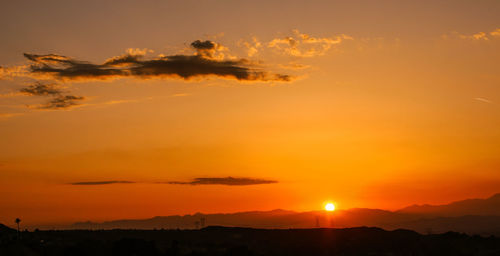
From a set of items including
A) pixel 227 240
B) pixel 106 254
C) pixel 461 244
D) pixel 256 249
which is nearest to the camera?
pixel 106 254

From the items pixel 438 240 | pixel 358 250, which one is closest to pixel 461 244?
pixel 438 240

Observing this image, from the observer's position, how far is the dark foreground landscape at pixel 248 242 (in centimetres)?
12038

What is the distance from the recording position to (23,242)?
120m

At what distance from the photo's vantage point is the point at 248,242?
159 m

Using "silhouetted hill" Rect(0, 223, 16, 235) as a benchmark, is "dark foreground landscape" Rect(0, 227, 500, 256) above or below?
below

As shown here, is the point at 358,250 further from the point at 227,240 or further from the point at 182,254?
the point at 182,254

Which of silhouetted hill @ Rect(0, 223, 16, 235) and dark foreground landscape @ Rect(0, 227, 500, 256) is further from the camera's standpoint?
silhouetted hill @ Rect(0, 223, 16, 235)

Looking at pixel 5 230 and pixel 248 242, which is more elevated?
pixel 5 230

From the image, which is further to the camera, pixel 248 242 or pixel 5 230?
pixel 248 242

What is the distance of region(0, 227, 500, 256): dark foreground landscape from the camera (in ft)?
395

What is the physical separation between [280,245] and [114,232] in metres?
48.0

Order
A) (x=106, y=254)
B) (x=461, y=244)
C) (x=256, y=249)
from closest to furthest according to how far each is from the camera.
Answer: (x=106, y=254) < (x=461, y=244) < (x=256, y=249)

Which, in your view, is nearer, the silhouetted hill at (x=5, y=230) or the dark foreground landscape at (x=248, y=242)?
the dark foreground landscape at (x=248, y=242)

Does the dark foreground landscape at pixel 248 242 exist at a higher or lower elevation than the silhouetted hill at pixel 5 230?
lower
